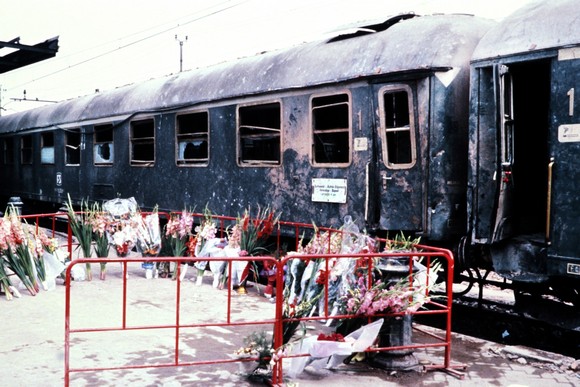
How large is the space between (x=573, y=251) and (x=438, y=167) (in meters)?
1.62

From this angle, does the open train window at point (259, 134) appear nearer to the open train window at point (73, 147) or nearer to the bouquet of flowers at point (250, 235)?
the bouquet of flowers at point (250, 235)

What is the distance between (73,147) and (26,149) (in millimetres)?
3972

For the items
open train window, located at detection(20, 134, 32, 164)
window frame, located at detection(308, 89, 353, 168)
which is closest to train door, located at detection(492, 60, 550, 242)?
window frame, located at detection(308, 89, 353, 168)

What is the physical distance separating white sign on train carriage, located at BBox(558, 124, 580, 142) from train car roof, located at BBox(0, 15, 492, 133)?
1470 millimetres

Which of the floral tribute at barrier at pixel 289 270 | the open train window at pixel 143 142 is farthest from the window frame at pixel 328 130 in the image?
the open train window at pixel 143 142

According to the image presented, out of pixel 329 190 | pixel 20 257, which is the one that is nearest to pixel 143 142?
pixel 20 257

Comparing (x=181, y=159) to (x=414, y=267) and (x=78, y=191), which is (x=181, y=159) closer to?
(x=78, y=191)

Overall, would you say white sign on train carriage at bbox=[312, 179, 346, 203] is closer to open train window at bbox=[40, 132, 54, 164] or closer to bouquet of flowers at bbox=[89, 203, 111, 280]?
bouquet of flowers at bbox=[89, 203, 111, 280]

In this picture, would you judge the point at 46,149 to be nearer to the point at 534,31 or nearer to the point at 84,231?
the point at 84,231

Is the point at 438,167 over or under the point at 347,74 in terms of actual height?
under

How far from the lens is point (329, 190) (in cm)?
780

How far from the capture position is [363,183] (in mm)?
7301

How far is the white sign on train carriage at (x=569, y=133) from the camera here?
5.48 m

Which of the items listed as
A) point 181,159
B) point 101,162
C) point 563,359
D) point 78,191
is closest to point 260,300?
point 563,359
